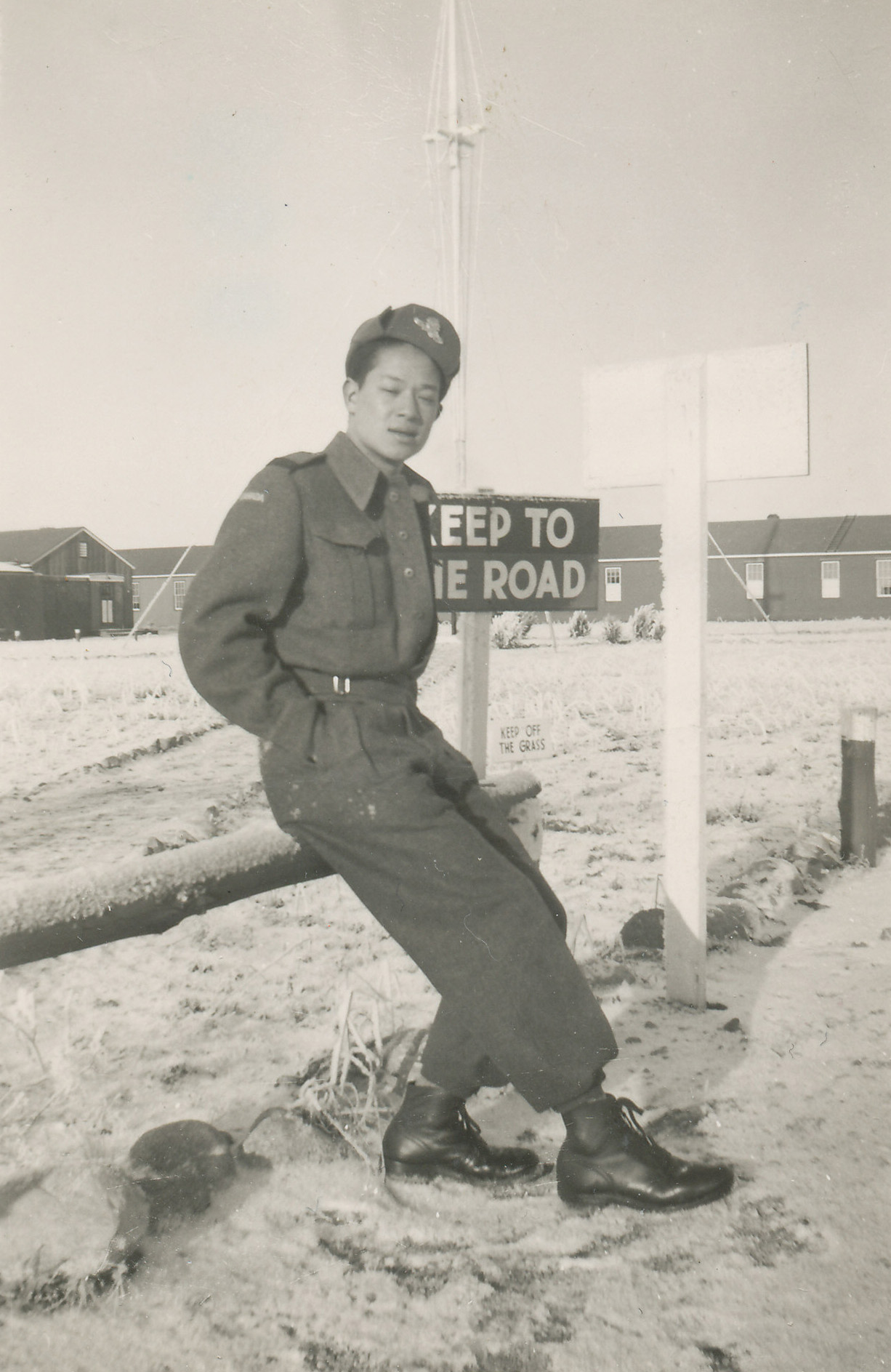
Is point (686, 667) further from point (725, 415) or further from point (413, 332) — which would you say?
point (413, 332)

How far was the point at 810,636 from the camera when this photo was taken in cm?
2364

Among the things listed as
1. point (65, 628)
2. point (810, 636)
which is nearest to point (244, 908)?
point (810, 636)

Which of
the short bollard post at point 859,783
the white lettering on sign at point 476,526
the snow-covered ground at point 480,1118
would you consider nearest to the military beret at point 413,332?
the white lettering on sign at point 476,526

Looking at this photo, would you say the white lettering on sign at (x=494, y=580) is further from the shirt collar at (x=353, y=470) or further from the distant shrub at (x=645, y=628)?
the distant shrub at (x=645, y=628)

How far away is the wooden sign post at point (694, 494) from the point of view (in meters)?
2.97

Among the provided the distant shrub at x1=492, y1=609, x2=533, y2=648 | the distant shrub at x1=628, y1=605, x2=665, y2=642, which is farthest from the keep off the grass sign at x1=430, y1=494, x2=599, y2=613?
the distant shrub at x1=628, y1=605, x2=665, y2=642

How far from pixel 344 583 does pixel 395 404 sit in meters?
0.44

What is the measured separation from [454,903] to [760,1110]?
1.09m

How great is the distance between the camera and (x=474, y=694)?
3.44m

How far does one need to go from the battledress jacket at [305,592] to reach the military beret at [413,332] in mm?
219

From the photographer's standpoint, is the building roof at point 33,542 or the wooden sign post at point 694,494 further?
the building roof at point 33,542

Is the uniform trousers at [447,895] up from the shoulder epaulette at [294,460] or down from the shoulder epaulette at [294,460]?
Result: down

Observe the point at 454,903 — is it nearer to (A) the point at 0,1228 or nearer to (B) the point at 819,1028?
(A) the point at 0,1228

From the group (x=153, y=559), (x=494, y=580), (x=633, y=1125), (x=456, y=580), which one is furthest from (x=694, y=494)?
(x=153, y=559)
